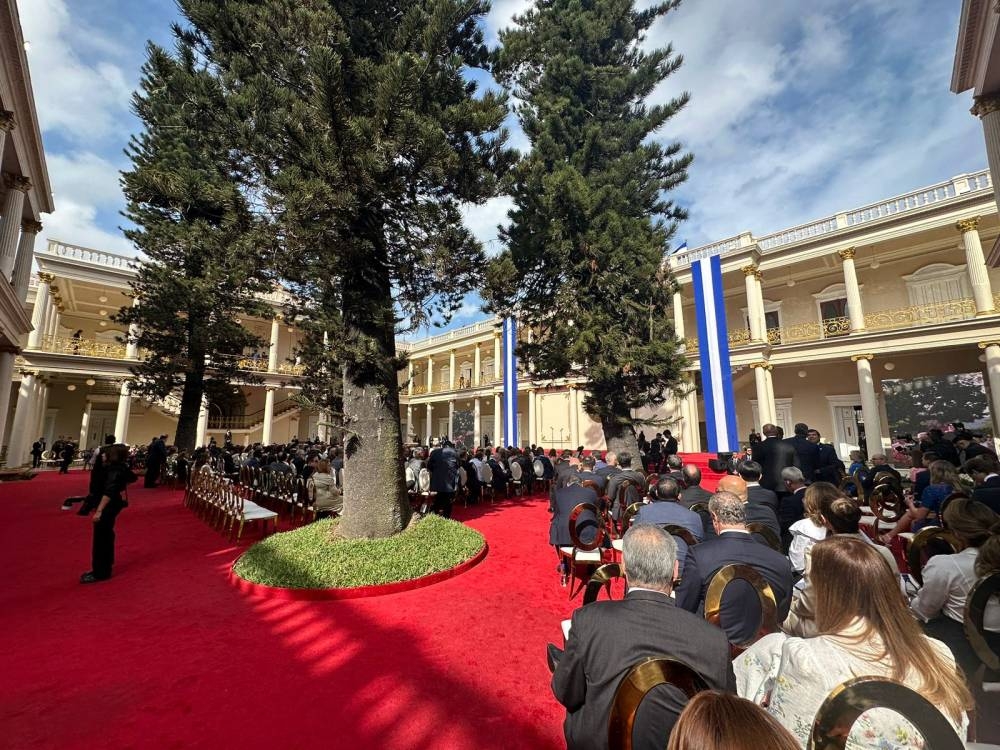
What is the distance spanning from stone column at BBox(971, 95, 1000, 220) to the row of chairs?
1273 centimetres

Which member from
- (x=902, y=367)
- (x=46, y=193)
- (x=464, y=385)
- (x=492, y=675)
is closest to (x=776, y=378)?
(x=902, y=367)

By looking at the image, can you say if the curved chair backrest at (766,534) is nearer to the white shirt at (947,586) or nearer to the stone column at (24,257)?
the white shirt at (947,586)

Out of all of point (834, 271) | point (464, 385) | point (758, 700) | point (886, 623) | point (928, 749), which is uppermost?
point (834, 271)

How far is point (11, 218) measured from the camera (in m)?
10.9

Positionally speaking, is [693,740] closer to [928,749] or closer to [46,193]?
[928,749]

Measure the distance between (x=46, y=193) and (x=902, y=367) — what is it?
101 ft

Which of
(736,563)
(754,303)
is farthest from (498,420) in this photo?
(736,563)

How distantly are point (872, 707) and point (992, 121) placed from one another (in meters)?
10.2

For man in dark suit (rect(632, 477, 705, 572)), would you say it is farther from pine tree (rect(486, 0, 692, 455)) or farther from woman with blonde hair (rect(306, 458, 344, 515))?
pine tree (rect(486, 0, 692, 455))

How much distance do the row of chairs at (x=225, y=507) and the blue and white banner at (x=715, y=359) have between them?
10453 millimetres

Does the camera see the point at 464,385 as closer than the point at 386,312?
No

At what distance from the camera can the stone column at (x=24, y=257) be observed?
12664 mm

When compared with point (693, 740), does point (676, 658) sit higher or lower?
lower

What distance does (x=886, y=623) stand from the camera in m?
1.39
